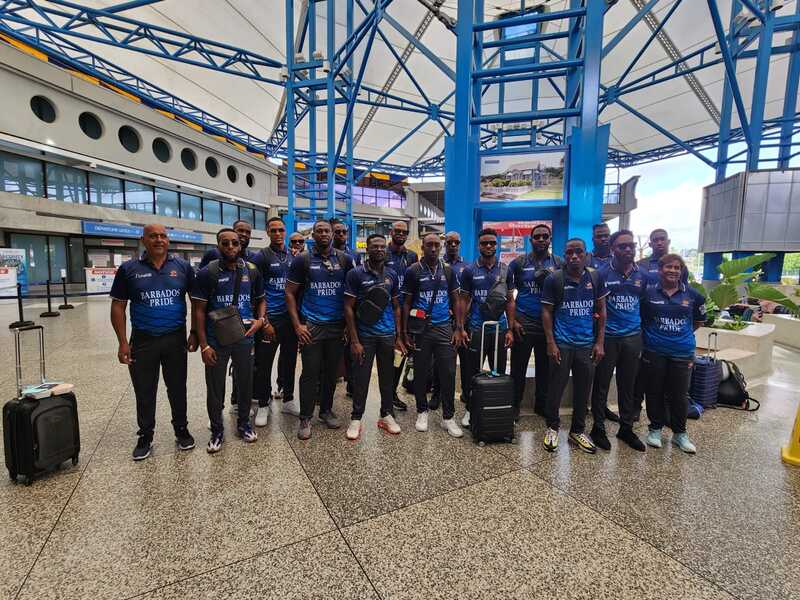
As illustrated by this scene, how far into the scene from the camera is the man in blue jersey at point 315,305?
3475mm

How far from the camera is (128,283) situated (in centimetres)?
291

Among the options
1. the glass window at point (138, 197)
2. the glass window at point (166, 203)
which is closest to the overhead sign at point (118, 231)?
the glass window at point (166, 203)

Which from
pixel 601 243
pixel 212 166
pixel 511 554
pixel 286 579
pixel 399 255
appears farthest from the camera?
pixel 212 166

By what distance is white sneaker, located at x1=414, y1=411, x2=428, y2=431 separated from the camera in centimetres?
367

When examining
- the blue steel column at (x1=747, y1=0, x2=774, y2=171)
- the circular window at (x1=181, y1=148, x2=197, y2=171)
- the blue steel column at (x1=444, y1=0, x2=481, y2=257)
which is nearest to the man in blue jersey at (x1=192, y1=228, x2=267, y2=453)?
the blue steel column at (x1=444, y1=0, x2=481, y2=257)

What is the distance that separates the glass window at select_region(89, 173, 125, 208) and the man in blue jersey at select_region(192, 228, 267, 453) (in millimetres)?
19035

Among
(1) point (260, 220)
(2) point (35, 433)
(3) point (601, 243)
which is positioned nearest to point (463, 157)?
(3) point (601, 243)

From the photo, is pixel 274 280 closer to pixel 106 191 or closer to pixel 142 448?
pixel 142 448

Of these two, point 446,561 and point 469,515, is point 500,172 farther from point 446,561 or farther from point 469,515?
point 446,561

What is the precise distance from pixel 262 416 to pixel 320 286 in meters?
1.55

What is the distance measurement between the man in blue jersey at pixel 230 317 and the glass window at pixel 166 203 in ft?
67.1

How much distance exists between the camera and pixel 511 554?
6.84ft

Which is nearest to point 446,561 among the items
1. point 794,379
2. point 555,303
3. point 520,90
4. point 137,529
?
point 137,529

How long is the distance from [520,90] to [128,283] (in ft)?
72.0
